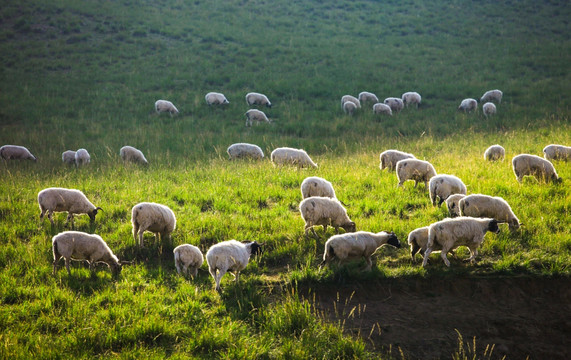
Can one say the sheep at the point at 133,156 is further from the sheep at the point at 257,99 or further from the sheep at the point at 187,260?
the sheep at the point at 257,99

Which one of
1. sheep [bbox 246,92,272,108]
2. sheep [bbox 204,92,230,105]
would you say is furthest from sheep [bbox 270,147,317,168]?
sheep [bbox 204,92,230,105]

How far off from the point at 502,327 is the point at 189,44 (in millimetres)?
26343

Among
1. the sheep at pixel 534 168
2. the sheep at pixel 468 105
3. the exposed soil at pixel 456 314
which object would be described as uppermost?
the sheep at pixel 468 105

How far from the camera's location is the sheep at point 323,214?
25.8ft

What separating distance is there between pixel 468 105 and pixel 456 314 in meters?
16.0

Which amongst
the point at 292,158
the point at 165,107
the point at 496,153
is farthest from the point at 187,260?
the point at 165,107

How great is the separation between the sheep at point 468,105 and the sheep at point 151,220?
15.8 m

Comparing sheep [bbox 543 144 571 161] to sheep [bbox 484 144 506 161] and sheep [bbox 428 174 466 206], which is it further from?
sheep [bbox 428 174 466 206]

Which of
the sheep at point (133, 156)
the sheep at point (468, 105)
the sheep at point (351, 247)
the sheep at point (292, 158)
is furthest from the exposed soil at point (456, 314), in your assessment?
the sheep at point (468, 105)

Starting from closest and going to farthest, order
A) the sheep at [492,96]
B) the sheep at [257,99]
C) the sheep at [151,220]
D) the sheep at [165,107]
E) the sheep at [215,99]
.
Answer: the sheep at [151,220]
the sheep at [165,107]
the sheep at [215,99]
the sheep at [257,99]
the sheep at [492,96]

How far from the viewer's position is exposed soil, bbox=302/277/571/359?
5340 mm

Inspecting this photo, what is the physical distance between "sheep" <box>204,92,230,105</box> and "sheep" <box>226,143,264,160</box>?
680 cm

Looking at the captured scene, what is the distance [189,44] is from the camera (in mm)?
28625

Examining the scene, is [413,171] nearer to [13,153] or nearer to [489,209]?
[489,209]
